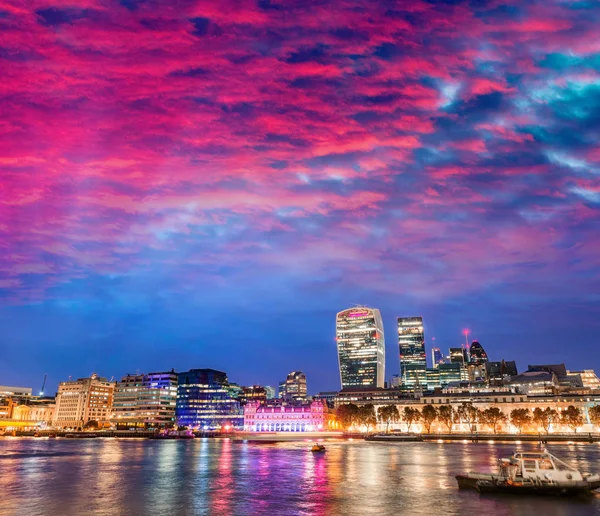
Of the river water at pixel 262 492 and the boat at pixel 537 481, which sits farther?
the boat at pixel 537 481

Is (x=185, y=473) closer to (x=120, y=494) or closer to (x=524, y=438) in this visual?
(x=120, y=494)

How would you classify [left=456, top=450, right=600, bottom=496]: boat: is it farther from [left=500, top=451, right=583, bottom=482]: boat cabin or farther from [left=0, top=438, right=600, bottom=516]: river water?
[left=0, top=438, right=600, bottom=516]: river water

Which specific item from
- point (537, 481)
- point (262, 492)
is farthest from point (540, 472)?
point (262, 492)

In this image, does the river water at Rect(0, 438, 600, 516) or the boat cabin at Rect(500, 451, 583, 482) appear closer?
the river water at Rect(0, 438, 600, 516)

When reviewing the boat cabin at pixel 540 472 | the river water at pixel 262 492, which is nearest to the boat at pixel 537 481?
the boat cabin at pixel 540 472

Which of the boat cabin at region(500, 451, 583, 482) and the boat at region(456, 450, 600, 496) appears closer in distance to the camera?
the boat at region(456, 450, 600, 496)

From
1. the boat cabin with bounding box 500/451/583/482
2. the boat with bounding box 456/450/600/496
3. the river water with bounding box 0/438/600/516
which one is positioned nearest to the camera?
the river water with bounding box 0/438/600/516

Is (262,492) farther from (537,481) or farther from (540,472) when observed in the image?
(540,472)

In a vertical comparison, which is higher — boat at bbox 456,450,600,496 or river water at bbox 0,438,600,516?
boat at bbox 456,450,600,496

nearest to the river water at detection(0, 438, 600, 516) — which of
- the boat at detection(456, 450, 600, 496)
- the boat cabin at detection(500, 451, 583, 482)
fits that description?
the boat at detection(456, 450, 600, 496)

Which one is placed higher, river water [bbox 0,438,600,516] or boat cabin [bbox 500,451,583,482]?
boat cabin [bbox 500,451,583,482]

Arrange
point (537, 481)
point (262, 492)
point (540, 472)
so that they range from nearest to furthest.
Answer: point (537, 481)
point (540, 472)
point (262, 492)

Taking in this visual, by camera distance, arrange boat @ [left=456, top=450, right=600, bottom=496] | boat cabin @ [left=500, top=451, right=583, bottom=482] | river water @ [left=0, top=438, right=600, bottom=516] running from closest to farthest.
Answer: river water @ [left=0, top=438, right=600, bottom=516] < boat @ [left=456, top=450, right=600, bottom=496] < boat cabin @ [left=500, top=451, right=583, bottom=482]

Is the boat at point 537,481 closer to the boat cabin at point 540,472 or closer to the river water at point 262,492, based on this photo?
the boat cabin at point 540,472
